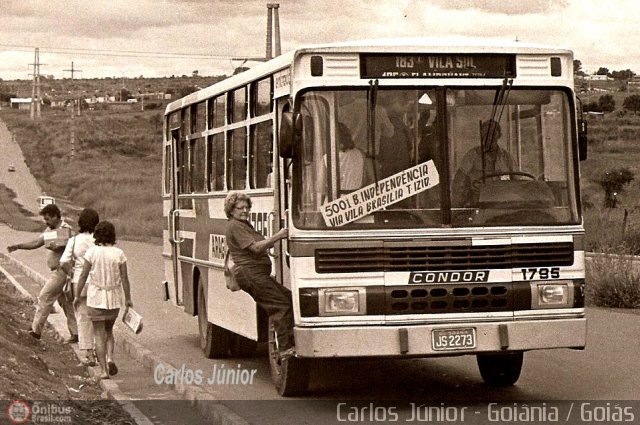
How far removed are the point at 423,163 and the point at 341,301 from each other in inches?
51.7

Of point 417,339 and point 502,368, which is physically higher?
point 417,339

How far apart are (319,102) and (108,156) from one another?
11505cm

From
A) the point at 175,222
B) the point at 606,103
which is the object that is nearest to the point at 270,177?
the point at 175,222

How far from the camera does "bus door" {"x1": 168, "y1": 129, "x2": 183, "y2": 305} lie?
17.2 m

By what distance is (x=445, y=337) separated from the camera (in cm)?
1092

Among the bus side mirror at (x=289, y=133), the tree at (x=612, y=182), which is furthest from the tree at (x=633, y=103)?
the bus side mirror at (x=289, y=133)

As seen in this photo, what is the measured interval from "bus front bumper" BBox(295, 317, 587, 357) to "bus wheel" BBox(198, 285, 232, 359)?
426cm

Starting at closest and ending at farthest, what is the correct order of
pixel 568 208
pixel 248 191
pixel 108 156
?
pixel 568 208
pixel 248 191
pixel 108 156

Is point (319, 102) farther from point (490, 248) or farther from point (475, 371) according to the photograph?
point (475, 371)

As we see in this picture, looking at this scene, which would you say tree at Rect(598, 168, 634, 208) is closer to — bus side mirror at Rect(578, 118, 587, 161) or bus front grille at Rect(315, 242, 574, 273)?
bus side mirror at Rect(578, 118, 587, 161)

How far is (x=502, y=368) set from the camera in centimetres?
1251

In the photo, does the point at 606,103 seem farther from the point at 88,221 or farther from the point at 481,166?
the point at 481,166

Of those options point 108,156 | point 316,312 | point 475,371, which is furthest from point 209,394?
point 108,156

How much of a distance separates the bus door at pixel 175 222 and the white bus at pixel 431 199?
5.62 metres
